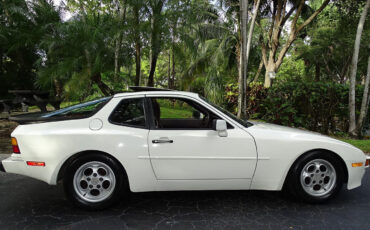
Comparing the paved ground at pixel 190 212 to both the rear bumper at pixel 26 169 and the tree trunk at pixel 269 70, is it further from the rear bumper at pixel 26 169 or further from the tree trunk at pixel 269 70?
the tree trunk at pixel 269 70

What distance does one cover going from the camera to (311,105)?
8.30m

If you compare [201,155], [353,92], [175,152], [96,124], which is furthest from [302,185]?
[353,92]

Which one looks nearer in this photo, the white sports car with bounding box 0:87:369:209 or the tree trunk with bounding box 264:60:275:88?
the white sports car with bounding box 0:87:369:209

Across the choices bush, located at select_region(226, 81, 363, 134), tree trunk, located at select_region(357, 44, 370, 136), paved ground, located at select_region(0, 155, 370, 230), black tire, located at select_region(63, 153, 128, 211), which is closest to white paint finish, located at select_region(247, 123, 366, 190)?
paved ground, located at select_region(0, 155, 370, 230)

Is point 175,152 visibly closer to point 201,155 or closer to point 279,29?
point 201,155

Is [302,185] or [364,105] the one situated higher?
[364,105]

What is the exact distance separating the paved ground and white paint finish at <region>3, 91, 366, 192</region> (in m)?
0.27

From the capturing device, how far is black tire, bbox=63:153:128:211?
301 cm

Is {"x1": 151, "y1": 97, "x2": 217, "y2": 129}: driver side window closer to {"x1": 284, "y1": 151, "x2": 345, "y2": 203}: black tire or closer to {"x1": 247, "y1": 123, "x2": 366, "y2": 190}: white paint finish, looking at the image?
{"x1": 247, "y1": 123, "x2": 366, "y2": 190}: white paint finish

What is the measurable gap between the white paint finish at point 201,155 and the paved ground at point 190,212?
42 cm

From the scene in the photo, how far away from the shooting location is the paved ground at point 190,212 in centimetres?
271

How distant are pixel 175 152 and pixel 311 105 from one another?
22.4 ft

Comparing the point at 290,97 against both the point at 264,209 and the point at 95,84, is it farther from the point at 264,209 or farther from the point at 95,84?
the point at 95,84

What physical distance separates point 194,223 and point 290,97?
702 cm
